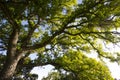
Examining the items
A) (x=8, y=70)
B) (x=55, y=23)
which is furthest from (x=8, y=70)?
(x=55, y=23)

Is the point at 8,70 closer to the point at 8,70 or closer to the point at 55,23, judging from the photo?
the point at 8,70

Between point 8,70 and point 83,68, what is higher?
point 8,70

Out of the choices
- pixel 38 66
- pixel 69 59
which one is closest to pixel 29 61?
pixel 38 66

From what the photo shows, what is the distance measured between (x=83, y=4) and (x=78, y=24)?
1.54 metres

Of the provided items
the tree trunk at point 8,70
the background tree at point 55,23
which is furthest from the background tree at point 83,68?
the tree trunk at point 8,70

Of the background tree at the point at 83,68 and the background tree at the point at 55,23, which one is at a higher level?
the background tree at the point at 55,23

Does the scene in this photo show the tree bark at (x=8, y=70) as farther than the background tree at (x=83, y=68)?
No

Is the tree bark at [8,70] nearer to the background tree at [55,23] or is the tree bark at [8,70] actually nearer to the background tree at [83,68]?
the background tree at [55,23]

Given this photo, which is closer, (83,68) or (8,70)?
(8,70)

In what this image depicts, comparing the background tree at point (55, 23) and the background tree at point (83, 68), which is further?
the background tree at point (83, 68)

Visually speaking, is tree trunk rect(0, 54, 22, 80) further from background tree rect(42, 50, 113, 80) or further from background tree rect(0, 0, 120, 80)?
background tree rect(42, 50, 113, 80)

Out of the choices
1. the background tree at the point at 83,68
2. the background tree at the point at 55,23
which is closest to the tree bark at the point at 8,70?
the background tree at the point at 55,23

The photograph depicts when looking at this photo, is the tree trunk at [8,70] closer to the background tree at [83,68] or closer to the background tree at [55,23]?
the background tree at [55,23]

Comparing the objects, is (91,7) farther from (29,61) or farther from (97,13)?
(29,61)
